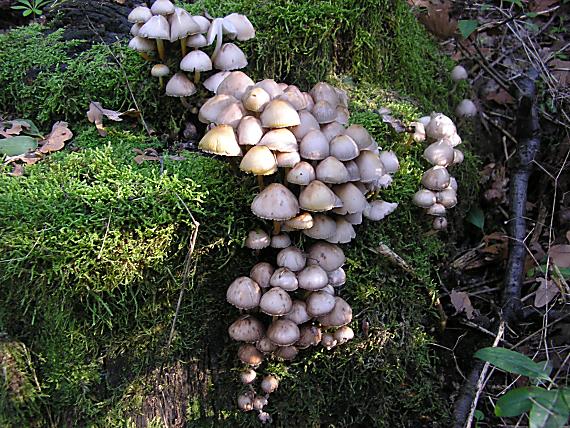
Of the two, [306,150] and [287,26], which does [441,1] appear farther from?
[306,150]

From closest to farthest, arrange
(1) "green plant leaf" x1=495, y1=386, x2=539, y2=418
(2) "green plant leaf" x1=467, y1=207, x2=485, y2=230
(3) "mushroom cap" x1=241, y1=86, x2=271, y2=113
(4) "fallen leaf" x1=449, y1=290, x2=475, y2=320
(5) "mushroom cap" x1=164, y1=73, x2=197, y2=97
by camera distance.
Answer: (1) "green plant leaf" x1=495, y1=386, x2=539, y2=418 < (3) "mushroom cap" x1=241, y1=86, x2=271, y2=113 < (5) "mushroom cap" x1=164, y1=73, x2=197, y2=97 < (4) "fallen leaf" x1=449, y1=290, x2=475, y2=320 < (2) "green plant leaf" x1=467, y1=207, x2=485, y2=230

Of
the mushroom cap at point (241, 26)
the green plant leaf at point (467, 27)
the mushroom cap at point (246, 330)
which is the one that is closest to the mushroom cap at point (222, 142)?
the mushroom cap at point (246, 330)

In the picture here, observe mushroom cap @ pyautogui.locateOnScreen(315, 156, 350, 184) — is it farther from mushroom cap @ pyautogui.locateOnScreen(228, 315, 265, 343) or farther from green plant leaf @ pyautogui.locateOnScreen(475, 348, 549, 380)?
green plant leaf @ pyautogui.locateOnScreen(475, 348, 549, 380)

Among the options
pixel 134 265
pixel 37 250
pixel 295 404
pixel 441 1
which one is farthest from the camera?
pixel 441 1

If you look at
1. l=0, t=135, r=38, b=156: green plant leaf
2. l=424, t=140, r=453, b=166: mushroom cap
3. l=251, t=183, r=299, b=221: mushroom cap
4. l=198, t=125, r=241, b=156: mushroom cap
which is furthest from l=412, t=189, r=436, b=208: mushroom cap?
l=0, t=135, r=38, b=156: green plant leaf

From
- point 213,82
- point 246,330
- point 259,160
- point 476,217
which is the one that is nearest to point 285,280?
point 246,330

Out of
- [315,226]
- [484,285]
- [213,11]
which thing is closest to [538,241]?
[484,285]
